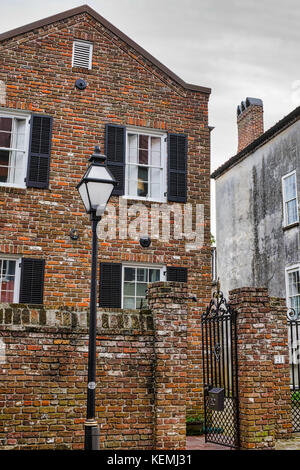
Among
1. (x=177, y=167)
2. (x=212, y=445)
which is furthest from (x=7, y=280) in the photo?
(x=212, y=445)

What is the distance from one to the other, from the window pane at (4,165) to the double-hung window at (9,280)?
5.61 ft

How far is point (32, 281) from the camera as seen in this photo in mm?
10203

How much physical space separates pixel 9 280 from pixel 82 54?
213 inches

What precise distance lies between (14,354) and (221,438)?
401cm

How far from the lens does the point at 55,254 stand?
10.6m

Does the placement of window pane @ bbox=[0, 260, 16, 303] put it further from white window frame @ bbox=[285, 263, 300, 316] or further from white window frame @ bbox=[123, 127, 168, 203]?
white window frame @ bbox=[285, 263, 300, 316]

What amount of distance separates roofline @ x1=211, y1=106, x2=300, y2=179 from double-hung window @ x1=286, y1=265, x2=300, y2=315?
4520 mm

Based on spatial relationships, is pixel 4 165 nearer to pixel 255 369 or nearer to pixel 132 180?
pixel 132 180

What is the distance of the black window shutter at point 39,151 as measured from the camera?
10719 mm

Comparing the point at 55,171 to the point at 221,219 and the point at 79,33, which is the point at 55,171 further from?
the point at 221,219

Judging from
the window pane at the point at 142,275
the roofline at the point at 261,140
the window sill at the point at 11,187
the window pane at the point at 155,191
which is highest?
the roofline at the point at 261,140

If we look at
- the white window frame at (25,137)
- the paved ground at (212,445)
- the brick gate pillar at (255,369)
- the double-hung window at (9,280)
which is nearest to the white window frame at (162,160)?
the white window frame at (25,137)

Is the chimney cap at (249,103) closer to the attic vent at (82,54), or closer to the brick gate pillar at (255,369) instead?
the attic vent at (82,54)

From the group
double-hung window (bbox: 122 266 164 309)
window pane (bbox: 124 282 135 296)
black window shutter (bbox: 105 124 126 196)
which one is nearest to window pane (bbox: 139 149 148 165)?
black window shutter (bbox: 105 124 126 196)
